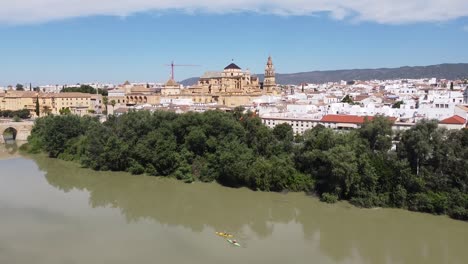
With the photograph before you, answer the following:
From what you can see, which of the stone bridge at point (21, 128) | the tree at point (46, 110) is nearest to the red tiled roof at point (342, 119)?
the stone bridge at point (21, 128)

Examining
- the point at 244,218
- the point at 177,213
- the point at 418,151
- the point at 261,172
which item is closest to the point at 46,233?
the point at 177,213

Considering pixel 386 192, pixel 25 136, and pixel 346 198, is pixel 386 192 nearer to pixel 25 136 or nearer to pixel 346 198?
pixel 346 198

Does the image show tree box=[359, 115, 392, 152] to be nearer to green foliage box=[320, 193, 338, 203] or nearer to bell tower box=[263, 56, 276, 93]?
green foliage box=[320, 193, 338, 203]

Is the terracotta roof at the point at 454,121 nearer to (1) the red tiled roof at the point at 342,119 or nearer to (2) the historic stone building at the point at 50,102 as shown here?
(1) the red tiled roof at the point at 342,119

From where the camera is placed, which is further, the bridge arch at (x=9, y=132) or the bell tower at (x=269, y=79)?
the bell tower at (x=269, y=79)

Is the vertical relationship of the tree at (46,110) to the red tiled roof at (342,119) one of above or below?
below

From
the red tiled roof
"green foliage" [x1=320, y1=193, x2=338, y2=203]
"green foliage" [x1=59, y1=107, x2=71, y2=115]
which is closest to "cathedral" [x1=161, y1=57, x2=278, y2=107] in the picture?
"green foliage" [x1=59, y1=107, x2=71, y2=115]

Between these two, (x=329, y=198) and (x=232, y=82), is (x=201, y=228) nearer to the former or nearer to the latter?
(x=329, y=198)
